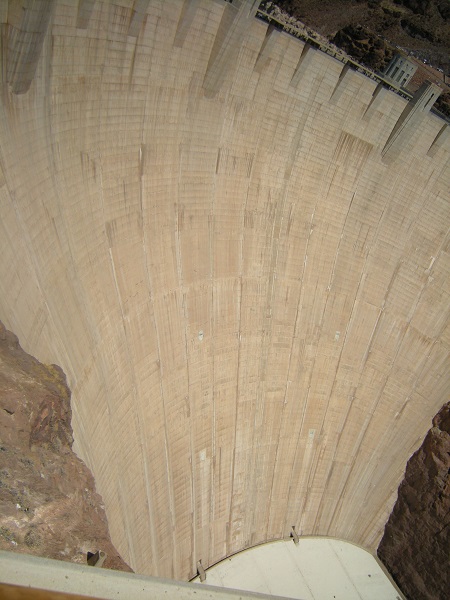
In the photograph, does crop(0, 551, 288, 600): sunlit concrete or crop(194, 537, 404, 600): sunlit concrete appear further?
crop(194, 537, 404, 600): sunlit concrete

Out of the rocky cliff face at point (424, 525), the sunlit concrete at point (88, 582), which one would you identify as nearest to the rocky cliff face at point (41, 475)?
the sunlit concrete at point (88, 582)

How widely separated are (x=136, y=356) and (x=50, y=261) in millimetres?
2162

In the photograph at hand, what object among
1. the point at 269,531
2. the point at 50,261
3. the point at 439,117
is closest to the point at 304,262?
the point at 439,117

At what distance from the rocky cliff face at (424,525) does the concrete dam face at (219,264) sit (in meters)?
0.24

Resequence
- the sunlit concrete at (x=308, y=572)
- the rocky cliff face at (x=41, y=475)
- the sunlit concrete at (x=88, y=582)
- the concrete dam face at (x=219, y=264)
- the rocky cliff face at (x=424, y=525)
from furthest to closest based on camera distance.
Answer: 1. the rocky cliff face at (x=424, y=525)
2. the sunlit concrete at (x=308, y=572)
3. the concrete dam face at (x=219, y=264)
4. the rocky cliff face at (x=41, y=475)
5. the sunlit concrete at (x=88, y=582)

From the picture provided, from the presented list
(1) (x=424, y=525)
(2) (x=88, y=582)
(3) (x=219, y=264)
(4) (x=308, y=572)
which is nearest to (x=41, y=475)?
(2) (x=88, y=582)

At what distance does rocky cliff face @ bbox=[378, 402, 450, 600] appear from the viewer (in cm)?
1007

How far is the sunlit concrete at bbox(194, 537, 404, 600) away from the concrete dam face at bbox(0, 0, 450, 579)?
0.30m

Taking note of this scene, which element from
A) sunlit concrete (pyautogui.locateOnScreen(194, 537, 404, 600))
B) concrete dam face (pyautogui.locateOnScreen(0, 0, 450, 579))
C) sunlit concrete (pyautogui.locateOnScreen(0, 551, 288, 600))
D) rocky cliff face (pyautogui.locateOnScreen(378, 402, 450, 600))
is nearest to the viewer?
sunlit concrete (pyautogui.locateOnScreen(0, 551, 288, 600))

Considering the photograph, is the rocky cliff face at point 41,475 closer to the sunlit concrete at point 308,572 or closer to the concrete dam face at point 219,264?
the concrete dam face at point 219,264

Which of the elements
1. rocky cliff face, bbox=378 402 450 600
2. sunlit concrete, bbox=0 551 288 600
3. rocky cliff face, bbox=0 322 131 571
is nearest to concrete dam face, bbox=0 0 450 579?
rocky cliff face, bbox=378 402 450 600

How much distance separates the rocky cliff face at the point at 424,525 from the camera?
10.1 meters

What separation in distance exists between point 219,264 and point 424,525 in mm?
6091

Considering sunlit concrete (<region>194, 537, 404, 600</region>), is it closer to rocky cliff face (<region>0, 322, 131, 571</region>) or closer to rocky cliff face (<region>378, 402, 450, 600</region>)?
rocky cliff face (<region>378, 402, 450, 600</region>)
